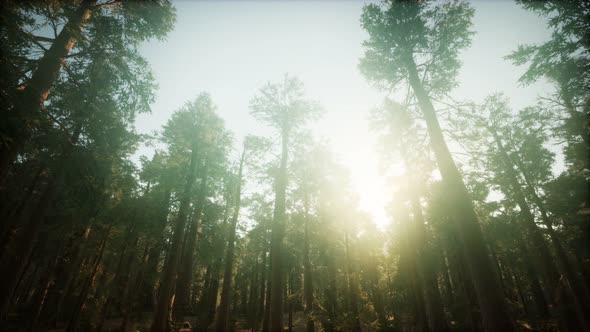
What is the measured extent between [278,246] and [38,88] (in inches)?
430

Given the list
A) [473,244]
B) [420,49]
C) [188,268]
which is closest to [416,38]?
[420,49]

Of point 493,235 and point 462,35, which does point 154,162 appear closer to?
point 462,35

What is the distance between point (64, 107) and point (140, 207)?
7559 mm

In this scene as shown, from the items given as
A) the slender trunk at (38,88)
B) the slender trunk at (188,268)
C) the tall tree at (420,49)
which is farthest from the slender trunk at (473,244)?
the slender trunk at (188,268)

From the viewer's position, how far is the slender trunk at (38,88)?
5.83 m

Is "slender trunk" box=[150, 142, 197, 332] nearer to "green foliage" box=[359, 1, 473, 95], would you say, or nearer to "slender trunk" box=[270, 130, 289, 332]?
"slender trunk" box=[270, 130, 289, 332]

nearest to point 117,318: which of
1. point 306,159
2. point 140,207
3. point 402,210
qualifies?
point 140,207

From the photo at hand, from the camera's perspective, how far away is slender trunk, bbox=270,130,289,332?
10.7m

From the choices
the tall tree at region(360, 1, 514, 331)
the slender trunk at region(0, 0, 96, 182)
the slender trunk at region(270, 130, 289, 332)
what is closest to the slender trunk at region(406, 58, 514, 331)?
the tall tree at region(360, 1, 514, 331)

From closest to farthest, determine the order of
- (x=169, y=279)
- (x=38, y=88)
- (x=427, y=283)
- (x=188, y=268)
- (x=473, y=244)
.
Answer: (x=473, y=244) < (x=38, y=88) < (x=427, y=283) < (x=169, y=279) < (x=188, y=268)

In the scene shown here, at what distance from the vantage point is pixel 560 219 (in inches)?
651

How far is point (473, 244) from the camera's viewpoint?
5.92 metres

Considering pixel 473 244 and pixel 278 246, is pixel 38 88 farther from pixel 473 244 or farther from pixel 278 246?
pixel 473 244

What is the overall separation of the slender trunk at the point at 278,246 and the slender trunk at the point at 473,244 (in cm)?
808
